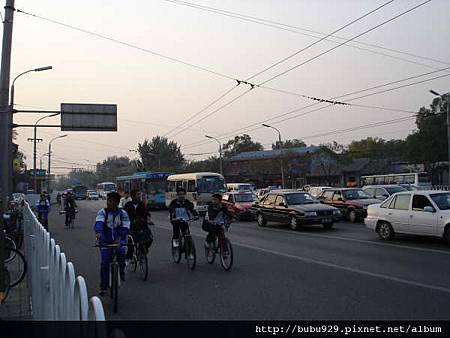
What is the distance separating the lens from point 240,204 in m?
27.7

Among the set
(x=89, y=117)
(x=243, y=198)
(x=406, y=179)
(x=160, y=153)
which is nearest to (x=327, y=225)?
(x=243, y=198)

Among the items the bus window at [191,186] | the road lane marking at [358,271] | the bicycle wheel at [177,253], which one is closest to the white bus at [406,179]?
the bus window at [191,186]

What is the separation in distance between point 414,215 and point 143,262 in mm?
8023

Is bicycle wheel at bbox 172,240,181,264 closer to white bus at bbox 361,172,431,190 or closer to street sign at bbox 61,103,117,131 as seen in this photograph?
street sign at bbox 61,103,117,131

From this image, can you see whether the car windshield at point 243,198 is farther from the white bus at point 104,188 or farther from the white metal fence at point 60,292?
the white bus at point 104,188

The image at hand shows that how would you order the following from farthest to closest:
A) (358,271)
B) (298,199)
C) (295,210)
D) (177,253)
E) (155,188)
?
(155,188), (298,199), (295,210), (177,253), (358,271)

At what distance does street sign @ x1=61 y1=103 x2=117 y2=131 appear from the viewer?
24203 mm

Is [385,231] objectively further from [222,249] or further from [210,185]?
[210,185]

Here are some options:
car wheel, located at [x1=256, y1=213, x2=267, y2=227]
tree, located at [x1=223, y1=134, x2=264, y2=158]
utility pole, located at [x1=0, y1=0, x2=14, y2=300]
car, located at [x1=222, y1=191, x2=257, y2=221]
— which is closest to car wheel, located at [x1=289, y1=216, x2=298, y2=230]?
car wheel, located at [x1=256, y1=213, x2=267, y2=227]

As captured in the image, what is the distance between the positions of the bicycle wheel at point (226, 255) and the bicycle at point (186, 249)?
26.3 inches

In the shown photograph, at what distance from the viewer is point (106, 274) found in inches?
323

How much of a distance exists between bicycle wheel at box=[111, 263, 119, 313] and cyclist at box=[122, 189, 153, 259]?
2283mm
